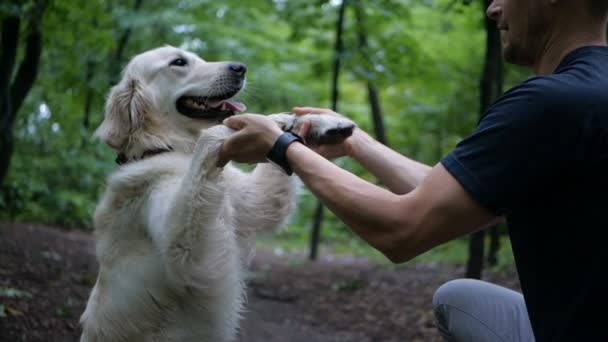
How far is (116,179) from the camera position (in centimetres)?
276

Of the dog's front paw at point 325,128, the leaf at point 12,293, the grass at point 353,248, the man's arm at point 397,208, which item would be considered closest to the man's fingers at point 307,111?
the dog's front paw at point 325,128

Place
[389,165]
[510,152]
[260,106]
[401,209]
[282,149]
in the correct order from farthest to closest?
[260,106], [389,165], [282,149], [401,209], [510,152]

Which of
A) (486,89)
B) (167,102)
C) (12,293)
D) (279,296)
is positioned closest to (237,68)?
(167,102)

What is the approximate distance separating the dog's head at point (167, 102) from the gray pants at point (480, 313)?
1375 mm

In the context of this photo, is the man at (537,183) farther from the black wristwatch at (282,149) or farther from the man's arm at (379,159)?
the man's arm at (379,159)

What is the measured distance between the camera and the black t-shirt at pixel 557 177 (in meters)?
1.49

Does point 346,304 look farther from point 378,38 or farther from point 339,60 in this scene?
point 378,38

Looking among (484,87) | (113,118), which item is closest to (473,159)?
(113,118)

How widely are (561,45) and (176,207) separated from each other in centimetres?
154

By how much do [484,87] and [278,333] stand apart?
109 inches

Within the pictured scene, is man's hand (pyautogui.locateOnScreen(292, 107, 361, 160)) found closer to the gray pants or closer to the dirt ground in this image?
the gray pants

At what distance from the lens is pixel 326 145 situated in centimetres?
254

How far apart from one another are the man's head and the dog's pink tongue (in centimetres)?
143

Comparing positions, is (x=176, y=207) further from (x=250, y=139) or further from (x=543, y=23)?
(x=543, y=23)
